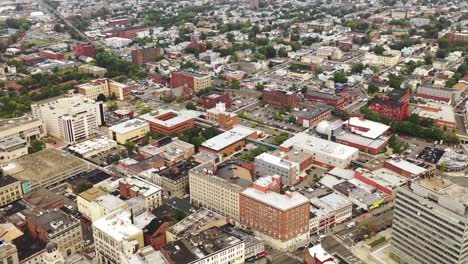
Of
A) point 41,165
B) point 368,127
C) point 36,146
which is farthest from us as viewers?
point 368,127

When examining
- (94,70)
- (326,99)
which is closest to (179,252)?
(326,99)

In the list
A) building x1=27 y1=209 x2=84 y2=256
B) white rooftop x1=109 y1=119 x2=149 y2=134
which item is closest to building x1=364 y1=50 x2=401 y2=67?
white rooftop x1=109 y1=119 x2=149 y2=134

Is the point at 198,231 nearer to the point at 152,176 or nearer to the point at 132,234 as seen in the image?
the point at 132,234

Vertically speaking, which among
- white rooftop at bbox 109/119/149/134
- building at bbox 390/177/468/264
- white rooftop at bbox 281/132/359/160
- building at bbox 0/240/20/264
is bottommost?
white rooftop at bbox 281/132/359/160

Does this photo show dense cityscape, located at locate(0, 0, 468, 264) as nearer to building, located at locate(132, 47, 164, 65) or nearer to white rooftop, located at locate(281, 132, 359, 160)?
white rooftop, located at locate(281, 132, 359, 160)

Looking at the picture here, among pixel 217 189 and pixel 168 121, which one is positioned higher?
pixel 217 189

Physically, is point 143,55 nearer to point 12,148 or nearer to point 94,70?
point 94,70

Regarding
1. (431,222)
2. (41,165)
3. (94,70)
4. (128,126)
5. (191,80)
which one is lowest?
(41,165)
